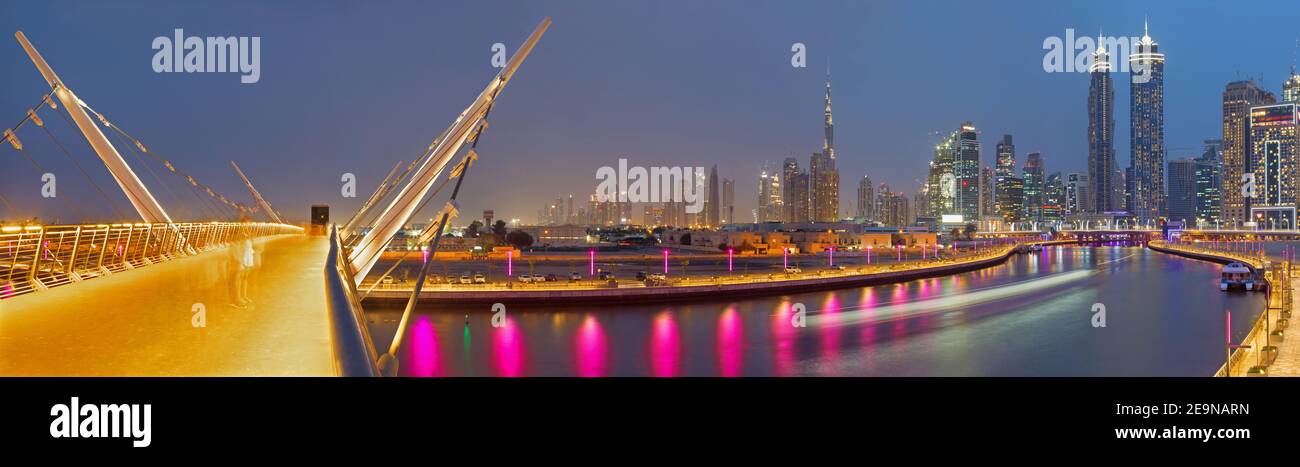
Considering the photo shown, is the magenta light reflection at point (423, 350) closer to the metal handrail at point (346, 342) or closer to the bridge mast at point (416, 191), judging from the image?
the bridge mast at point (416, 191)

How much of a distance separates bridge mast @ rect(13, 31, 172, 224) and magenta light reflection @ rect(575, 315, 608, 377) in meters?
11.6

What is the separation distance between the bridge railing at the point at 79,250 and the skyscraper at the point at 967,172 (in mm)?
185201

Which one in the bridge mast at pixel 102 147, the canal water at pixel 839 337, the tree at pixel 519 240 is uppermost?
the bridge mast at pixel 102 147

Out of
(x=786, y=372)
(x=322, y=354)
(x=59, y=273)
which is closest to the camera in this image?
(x=322, y=354)

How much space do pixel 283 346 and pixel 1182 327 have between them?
33127mm

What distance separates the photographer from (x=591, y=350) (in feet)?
69.9

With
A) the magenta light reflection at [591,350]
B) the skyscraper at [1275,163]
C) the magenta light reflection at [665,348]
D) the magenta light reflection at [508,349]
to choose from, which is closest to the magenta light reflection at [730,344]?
the magenta light reflection at [665,348]

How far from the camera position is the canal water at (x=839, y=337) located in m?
19.8

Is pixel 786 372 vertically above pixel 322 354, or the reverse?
pixel 322 354
